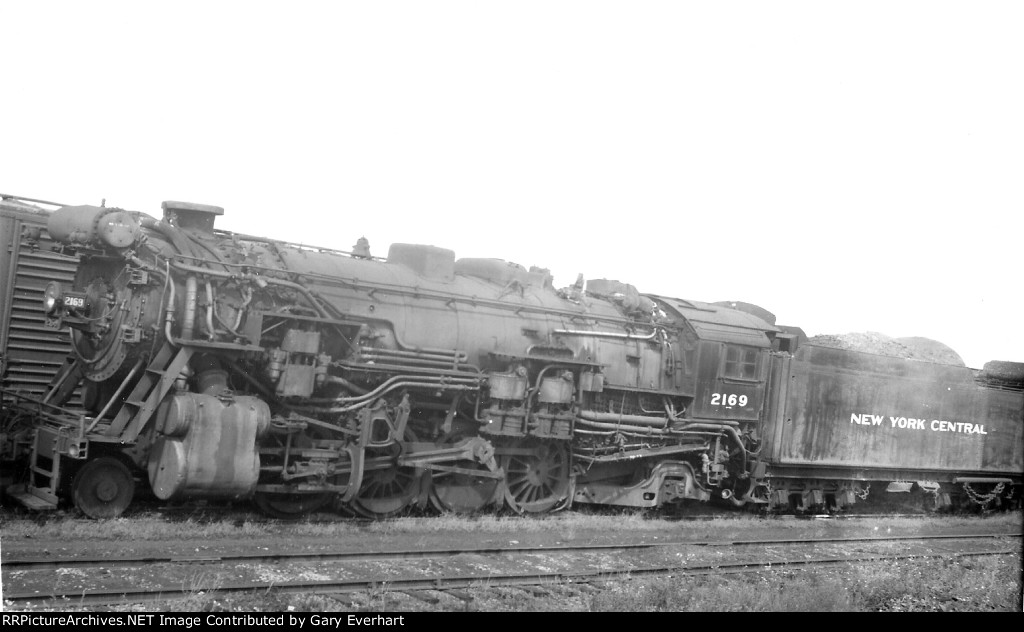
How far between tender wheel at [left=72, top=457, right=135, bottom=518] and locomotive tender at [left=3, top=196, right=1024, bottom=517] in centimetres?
2

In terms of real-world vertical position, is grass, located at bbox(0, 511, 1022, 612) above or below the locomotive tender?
below

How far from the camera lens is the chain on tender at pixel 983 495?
63.0 feet

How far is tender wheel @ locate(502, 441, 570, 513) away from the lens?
13742 millimetres

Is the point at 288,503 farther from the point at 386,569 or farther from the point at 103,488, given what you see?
the point at 386,569

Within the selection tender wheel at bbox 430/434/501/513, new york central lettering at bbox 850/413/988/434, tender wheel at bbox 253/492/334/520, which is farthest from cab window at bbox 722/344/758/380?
tender wheel at bbox 253/492/334/520

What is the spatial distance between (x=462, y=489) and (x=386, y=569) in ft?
13.0

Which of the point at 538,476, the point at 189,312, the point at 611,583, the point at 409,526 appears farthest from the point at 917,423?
the point at 189,312

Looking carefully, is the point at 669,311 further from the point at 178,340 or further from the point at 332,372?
the point at 178,340

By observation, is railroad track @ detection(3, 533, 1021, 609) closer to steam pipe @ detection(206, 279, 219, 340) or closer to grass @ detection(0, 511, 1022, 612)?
grass @ detection(0, 511, 1022, 612)

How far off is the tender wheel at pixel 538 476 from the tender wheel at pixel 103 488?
17.1ft

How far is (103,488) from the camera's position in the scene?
10.4m

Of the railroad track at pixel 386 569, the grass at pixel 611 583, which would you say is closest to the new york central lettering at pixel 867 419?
the grass at pixel 611 583
